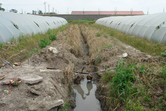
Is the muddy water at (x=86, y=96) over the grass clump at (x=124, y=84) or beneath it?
beneath

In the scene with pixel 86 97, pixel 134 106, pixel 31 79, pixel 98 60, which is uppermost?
pixel 31 79

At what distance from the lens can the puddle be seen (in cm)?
416

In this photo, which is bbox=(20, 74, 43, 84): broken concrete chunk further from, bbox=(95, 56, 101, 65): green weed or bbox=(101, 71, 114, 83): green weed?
bbox=(95, 56, 101, 65): green weed

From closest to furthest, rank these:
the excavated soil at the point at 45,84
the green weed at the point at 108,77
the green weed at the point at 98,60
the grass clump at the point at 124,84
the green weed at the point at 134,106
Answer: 1. the excavated soil at the point at 45,84
2. the green weed at the point at 134,106
3. the grass clump at the point at 124,84
4. the green weed at the point at 108,77
5. the green weed at the point at 98,60

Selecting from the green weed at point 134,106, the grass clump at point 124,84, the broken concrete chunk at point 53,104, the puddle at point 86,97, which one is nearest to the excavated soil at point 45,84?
the broken concrete chunk at point 53,104

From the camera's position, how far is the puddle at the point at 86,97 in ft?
13.6

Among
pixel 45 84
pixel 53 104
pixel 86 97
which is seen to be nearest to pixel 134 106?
pixel 53 104

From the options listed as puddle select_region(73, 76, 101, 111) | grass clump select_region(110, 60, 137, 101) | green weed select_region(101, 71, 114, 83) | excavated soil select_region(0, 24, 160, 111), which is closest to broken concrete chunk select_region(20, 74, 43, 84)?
excavated soil select_region(0, 24, 160, 111)

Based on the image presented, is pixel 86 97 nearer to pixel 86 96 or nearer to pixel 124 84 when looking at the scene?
pixel 86 96

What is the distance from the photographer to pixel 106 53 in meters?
6.29

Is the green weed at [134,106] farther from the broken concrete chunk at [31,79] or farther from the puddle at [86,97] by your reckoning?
the broken concrete chunk at [31,79]

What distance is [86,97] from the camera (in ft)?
15.2

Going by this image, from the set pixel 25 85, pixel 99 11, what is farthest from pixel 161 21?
pixel 99 11

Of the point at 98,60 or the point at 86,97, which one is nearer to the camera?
the point at 86,97
